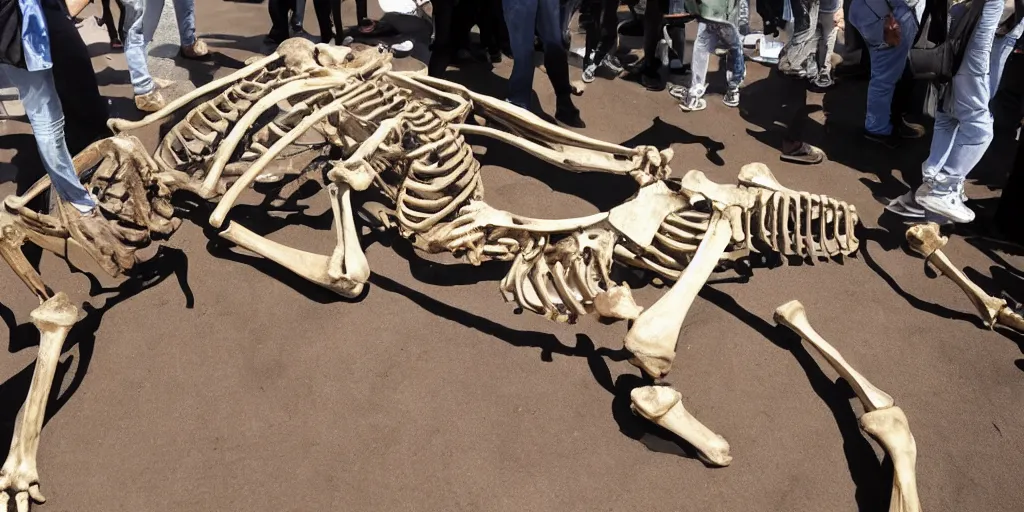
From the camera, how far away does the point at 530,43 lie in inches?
236

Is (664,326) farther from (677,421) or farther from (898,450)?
(898,450)

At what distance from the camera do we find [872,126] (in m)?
6.00

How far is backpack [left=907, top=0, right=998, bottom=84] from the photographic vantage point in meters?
4.64

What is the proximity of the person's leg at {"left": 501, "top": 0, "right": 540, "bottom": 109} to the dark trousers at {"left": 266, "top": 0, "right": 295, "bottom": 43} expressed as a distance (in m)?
2.30

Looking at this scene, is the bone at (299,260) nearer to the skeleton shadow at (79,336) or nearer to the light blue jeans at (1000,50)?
the skeleton shadow at (79,336)

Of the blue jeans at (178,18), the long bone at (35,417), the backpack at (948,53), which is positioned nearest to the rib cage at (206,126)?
the long bone at (35,417)

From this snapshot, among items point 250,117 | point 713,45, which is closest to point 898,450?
point 250,117

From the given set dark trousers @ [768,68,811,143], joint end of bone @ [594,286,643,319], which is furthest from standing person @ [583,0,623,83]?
joint end of bone @ [594,286,643,319]

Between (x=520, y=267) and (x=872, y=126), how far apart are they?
383 cm

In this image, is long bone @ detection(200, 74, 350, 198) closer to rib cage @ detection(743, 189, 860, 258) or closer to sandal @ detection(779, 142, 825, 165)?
rib cage @ detection(743, 189, 860, 258)

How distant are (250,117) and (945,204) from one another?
4413 mm

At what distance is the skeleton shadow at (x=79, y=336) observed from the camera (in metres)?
3.72

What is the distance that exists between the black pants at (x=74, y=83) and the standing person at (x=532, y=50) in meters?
3.06

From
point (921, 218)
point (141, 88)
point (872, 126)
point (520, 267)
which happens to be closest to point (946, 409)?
point (921, 218)
